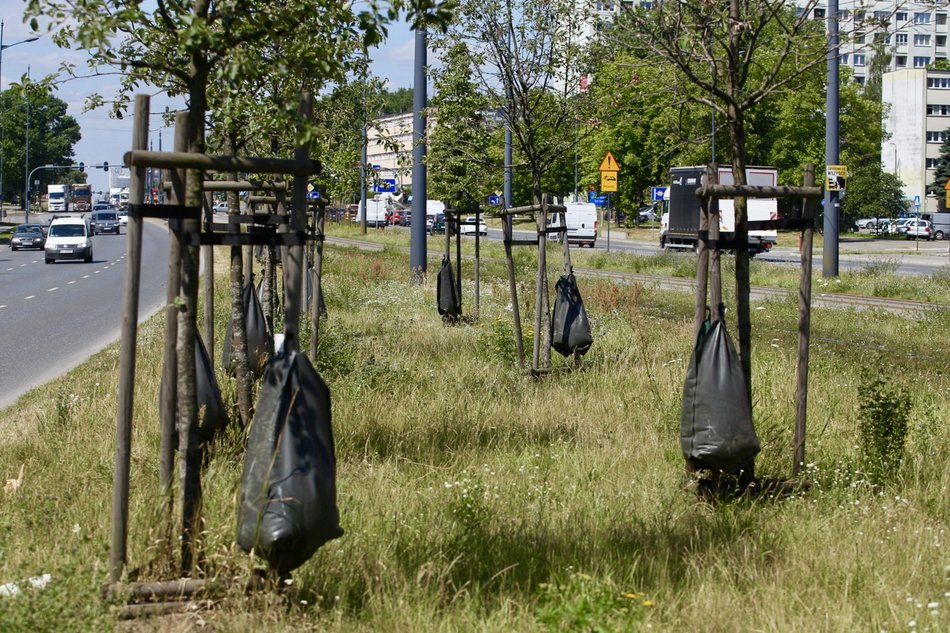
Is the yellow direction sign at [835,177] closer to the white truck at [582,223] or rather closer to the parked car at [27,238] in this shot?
the white truck at [582,223]

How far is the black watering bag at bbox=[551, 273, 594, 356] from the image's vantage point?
1174 cm

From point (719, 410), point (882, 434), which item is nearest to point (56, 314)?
point (882, 434)

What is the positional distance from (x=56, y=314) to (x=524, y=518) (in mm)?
20645

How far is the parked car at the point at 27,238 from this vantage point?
66.8 m

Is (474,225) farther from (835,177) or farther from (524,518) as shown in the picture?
(524,518)

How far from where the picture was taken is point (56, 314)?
24891 millimetres

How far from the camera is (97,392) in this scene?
1105 cm

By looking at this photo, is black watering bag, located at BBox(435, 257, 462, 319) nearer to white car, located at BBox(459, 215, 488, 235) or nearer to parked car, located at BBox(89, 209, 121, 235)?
white car, located at BBox(459, 215, 488, 235)

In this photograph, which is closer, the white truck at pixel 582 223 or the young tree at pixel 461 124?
the young tree at pixel 461 124

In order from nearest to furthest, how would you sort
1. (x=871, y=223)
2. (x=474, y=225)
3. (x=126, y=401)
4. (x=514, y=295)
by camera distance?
(x=126, y=401) < (x=514, y=295) < (x=474, y=225) < (x=871, y=223)

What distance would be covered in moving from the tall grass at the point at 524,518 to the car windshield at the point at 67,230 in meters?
42.4

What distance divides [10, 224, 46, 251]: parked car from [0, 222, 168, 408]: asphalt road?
19.2 metres

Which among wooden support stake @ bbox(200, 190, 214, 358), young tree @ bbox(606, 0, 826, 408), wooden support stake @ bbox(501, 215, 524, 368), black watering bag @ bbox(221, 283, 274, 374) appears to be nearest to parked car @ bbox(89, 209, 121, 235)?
wooden support stake @ bbox(501, 215, 524, 368)

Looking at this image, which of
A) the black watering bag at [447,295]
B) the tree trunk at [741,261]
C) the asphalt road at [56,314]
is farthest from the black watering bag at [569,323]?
the black watering bag at [447,295]
